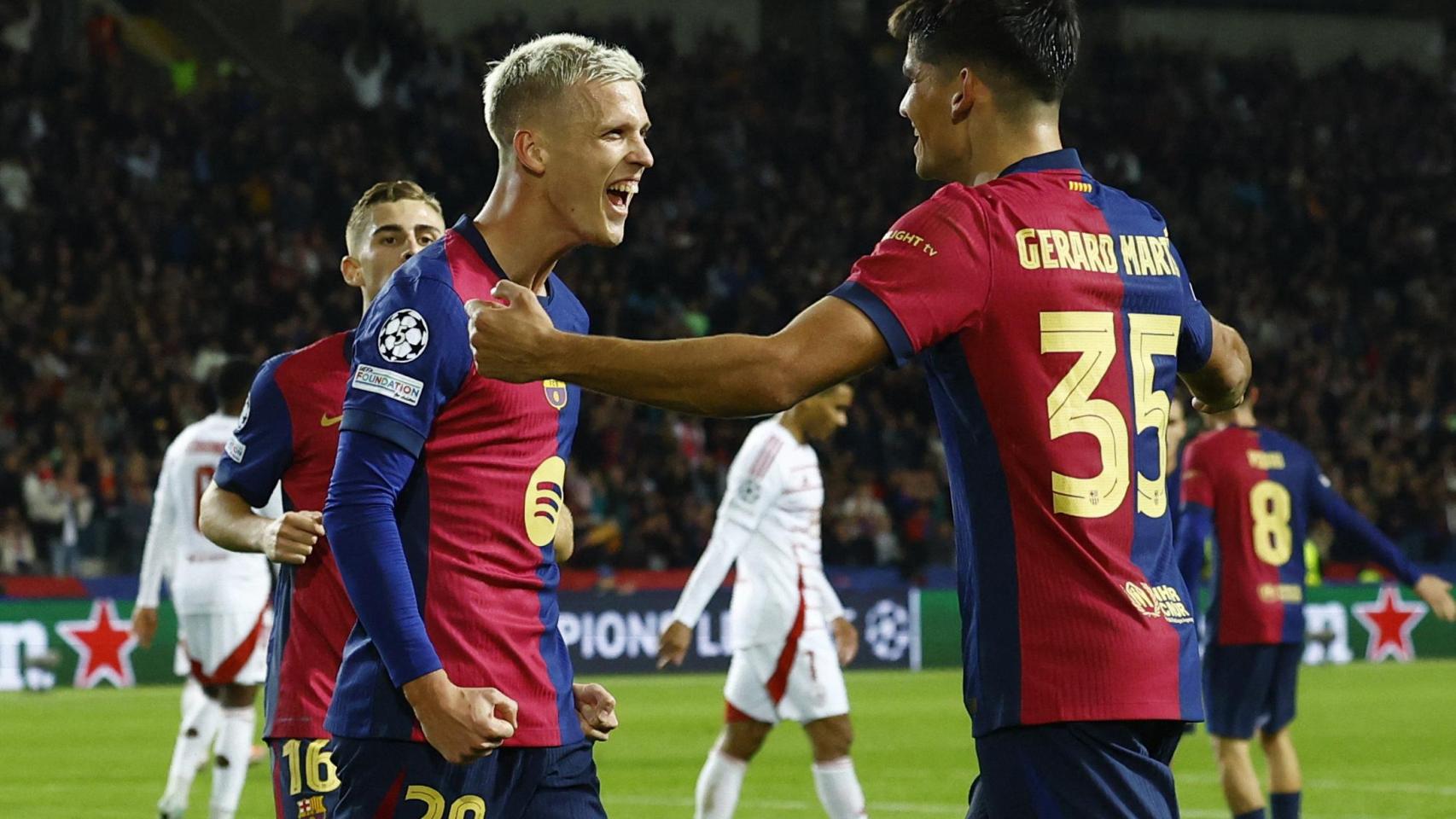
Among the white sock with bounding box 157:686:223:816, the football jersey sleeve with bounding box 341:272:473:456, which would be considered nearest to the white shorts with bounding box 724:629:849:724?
the white sock with bounding box 157:686:223:816

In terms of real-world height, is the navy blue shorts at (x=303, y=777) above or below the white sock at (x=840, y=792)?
above

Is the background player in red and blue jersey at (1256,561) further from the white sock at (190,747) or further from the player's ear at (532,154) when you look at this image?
the player's ear at (532,154)

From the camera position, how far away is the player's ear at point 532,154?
13.7 feet

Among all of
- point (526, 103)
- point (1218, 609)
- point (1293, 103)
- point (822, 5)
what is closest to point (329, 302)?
point (822, 5)

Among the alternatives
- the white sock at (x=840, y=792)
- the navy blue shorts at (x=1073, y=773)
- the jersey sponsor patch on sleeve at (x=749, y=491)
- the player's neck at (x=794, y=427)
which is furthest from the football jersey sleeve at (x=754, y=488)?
the navy blue shorts at (x=1073, y=773)

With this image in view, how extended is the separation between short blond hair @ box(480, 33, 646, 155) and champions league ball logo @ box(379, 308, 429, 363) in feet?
1.64

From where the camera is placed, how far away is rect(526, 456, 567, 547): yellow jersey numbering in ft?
13.3

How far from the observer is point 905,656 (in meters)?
22.5

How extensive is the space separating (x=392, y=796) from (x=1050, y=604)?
125 centimetres

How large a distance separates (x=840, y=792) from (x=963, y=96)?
20.2ft

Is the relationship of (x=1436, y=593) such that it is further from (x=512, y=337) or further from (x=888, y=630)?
(x=888, y=630)

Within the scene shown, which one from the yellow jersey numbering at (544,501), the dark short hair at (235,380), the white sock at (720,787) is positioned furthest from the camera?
the dark short hair at (235,380)

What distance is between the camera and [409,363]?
3.80 metres

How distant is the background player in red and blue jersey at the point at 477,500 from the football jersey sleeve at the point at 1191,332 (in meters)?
1.09
